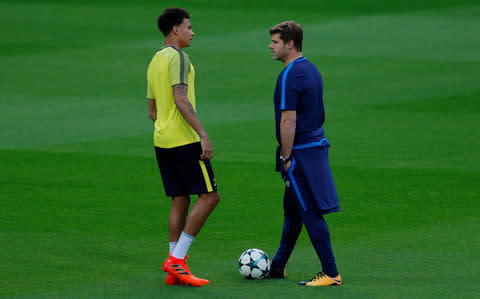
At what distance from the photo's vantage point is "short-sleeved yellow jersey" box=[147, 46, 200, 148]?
844 centimetres

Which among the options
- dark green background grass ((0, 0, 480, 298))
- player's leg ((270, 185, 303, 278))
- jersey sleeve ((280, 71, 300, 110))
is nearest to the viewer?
jersey sleeve ((280, 71, 300, 110))

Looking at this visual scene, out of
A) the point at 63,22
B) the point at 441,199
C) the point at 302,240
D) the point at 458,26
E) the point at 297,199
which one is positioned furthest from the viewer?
the point at 63,22

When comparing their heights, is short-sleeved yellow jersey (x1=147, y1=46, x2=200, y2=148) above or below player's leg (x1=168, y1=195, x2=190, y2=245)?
above

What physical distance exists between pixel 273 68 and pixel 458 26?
9.90 m

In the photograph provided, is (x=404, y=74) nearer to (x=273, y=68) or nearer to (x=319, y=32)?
(x=273, y=68)

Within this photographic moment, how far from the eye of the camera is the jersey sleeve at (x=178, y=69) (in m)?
8.41

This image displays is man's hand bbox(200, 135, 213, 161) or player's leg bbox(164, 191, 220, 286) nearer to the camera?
man's hand bbox(200, 135, 213, 161)

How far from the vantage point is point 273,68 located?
83.1ft

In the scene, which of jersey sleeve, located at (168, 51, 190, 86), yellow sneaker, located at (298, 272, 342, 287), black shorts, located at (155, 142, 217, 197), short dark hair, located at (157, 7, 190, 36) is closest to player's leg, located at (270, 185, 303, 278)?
yellow sneaker, located at (298, 272, 342, 287)

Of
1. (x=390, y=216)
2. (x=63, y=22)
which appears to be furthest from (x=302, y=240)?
(x=63, y=22)

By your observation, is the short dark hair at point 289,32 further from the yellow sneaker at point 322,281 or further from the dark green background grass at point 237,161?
the dark green background grass at point 237,161

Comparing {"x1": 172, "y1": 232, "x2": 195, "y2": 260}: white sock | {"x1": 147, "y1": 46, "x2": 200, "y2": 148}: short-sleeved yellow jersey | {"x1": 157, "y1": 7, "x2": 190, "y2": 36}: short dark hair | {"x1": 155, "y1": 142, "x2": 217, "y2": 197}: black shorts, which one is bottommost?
{"x1": 172, "y1": 232, "x2": 195, "y2": 260}: white sock

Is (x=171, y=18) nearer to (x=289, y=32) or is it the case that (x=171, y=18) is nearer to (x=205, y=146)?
(x=289, y=32)

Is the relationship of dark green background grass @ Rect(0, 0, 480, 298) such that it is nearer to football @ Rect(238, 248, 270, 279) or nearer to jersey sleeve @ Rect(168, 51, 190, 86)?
football @ Rect(238, 248, 270, 279)
